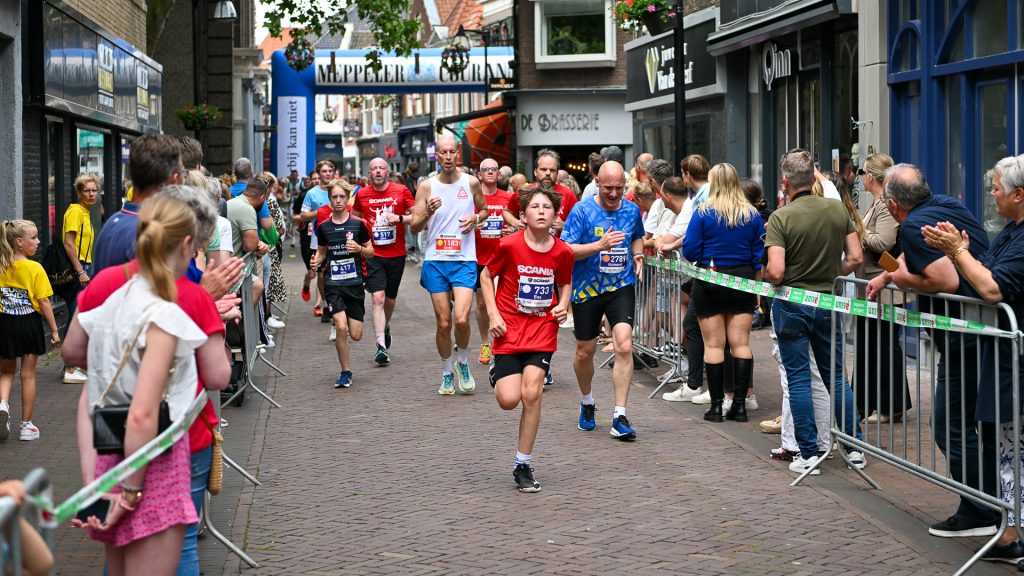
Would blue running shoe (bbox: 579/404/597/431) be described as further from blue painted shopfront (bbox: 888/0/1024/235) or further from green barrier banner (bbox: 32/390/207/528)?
green barrier banner (bbox: 32/390/207/528)

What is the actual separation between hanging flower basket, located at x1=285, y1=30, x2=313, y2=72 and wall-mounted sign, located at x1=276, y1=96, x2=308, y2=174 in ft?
11.8

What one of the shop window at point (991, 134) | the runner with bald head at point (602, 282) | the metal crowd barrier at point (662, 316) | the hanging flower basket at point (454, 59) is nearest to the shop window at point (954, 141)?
the shop window at point (991, 134)

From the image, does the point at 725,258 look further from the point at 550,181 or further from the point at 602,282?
the point at 550,181

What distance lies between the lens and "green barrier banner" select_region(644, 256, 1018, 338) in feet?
20.6

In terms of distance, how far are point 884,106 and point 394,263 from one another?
202 inches

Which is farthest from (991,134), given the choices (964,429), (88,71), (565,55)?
(565,55)

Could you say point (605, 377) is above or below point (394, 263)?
below

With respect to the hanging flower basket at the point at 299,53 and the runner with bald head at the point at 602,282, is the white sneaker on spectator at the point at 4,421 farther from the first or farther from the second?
the hanging flower basket at the point at 299,53

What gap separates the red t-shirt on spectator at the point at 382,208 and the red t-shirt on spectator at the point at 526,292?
4961 mm

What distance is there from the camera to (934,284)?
6.57 m

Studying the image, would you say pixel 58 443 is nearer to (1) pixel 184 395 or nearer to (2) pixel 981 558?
(1) pixel 184 395

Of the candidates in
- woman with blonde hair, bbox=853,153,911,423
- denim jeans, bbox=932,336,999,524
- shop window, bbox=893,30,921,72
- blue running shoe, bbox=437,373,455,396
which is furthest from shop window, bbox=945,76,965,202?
denim jeans, bbox=932,336,999,524

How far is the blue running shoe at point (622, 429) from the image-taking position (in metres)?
9.36

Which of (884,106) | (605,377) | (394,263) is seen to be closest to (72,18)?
(394,263)
